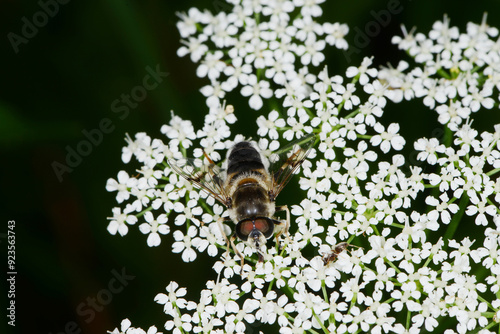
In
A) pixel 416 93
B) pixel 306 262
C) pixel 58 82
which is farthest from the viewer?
pixel 58 82

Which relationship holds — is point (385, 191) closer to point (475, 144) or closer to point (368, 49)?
point (475, 144)

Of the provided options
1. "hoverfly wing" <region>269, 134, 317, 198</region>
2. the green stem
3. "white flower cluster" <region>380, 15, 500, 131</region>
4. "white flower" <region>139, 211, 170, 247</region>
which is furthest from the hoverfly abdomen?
"white flower cluster" <region>380, 15, 500, 131</region>

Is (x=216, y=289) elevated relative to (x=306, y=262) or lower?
lower

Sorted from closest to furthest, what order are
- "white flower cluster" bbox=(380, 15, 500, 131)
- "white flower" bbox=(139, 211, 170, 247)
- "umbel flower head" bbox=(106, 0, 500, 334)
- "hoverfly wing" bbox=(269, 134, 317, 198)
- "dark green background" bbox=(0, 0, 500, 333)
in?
1. "umbel flower head" bbox=(106, 0, 500, 334)
2. "hoverfly wing" bbox=(269, 134, 317, 198)
3. "white flower" bbox=(139, 211, 170, 247)
4. "white flower cluster" bbox=(380, 15, 500, 131)
5. "dark green background" bbox=(0, 0, 500, 333)

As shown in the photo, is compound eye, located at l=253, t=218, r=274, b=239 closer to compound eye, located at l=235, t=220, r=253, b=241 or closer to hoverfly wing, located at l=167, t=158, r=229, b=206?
compound eye, located at l=235, t=220, r=253, b=241

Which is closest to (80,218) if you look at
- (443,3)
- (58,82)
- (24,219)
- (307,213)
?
(24,219)

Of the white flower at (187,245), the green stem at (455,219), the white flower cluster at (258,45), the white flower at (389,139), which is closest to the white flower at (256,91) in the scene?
the white flower cluster at (258,45)

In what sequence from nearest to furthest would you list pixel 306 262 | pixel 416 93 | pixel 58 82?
pixel 306 262 → pixel 416 93 → pixel 58 82
